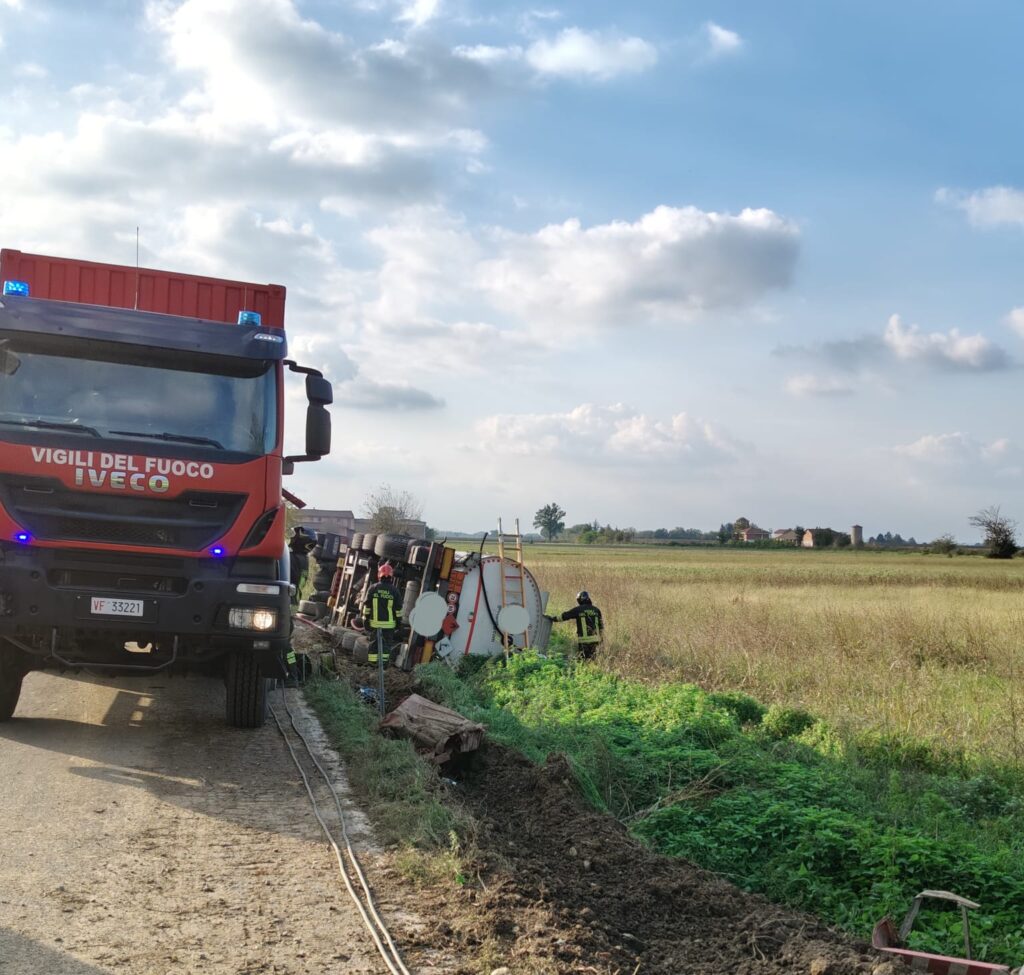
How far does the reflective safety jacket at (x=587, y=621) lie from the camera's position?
1389cm

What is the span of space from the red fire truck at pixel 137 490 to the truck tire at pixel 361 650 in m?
5.18

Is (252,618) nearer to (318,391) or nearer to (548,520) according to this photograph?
(318,391)

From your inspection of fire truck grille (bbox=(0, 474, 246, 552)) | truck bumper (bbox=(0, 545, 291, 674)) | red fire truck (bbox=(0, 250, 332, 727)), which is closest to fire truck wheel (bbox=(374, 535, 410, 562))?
red fire truck (bbox=(0, 250, 332, 727))

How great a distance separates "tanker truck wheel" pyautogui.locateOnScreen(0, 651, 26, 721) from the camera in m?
8.06

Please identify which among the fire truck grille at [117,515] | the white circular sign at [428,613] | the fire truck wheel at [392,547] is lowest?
the white circular sign at [428,613]

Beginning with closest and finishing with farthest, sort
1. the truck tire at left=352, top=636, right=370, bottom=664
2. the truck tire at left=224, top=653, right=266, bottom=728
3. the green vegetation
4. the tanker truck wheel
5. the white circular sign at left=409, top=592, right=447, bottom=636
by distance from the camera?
the green vegetation → the tanker truck wheel → the truck tire at left=224, top=653, right=266, bottom=728 → the white circular sign at left=409, top=592, right=447, bottom=636 → the truck tire at left=352, top=636, right=370, bottom=664

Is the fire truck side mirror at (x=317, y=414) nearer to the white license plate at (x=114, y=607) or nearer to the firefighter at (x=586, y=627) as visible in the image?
the white license plate at (x=114, y=607)

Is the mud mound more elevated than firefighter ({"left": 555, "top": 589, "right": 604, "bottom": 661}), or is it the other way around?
firefighter ({"left": 555, "top": 589, "right": 604, "bottom": 661})

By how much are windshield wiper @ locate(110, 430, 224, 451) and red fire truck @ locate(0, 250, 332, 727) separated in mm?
11

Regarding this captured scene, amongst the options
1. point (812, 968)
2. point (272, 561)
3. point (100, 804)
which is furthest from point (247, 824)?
point (812, 968)

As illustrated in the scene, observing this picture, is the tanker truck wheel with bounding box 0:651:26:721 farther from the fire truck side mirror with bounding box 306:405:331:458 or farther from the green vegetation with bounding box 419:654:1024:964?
the green vegetation with bounding box 419:654:1024:964

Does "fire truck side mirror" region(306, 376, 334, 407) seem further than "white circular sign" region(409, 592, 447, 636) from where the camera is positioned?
No

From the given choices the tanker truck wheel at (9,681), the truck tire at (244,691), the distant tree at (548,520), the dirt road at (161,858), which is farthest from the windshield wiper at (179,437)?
the distant tree at (548,520)

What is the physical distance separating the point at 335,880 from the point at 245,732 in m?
3.81
